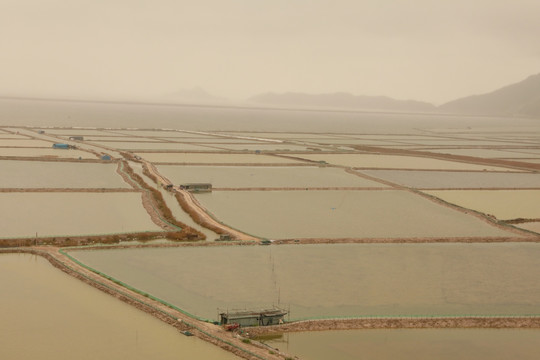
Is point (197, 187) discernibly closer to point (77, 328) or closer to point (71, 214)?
point (71, 214)

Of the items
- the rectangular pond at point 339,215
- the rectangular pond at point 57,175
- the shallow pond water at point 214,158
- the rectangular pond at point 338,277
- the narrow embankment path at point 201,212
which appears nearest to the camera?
the rectangular pond at point 338,277

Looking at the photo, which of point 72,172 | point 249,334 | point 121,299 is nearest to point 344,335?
point 249,334

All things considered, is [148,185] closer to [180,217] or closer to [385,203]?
[180,217]

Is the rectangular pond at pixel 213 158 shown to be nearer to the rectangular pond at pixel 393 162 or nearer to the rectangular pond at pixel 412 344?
the rectangular pond at pixel 393 162

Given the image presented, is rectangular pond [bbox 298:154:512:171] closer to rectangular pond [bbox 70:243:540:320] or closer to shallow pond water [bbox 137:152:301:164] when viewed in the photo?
shallow pond water [bbox 137:152:301:164]

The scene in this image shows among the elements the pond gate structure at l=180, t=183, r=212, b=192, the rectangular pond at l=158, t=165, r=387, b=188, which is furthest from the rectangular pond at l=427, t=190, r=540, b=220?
the pond gate structure at l=180, t=183, r=212, b=192

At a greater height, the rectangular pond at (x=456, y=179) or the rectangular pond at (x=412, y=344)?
the rectangular pond at (x=456, y=179)

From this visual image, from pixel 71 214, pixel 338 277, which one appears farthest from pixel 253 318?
pixel 71 214

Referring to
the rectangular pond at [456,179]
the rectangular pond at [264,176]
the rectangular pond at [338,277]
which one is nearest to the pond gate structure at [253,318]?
the rectangular pond at [338,277]
